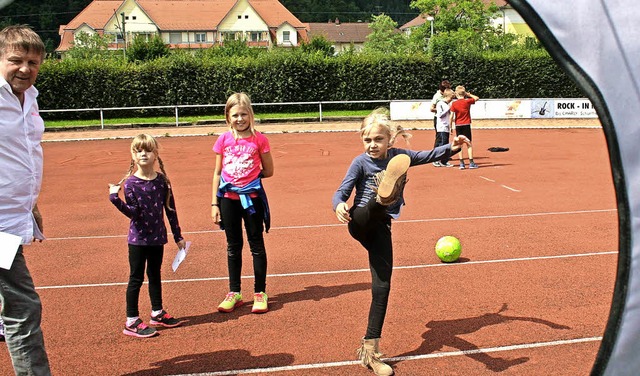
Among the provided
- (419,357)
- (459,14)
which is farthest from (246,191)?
(459,14)

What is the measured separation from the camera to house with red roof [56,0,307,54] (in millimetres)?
97438

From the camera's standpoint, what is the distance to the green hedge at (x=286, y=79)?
32562mm

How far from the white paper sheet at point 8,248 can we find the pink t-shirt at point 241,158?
Answer: 8.68 ft

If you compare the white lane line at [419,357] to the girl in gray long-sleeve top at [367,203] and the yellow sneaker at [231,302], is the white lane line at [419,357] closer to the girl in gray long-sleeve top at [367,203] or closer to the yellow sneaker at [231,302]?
the girl in gray long-sleeve top at [367,203]

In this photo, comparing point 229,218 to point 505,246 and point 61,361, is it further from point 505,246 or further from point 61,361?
point 505,246

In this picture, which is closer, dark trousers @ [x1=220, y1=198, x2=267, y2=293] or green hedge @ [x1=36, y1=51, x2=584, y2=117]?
dark trousers @ [x1=220, y1=198, x2=267, y2=293]

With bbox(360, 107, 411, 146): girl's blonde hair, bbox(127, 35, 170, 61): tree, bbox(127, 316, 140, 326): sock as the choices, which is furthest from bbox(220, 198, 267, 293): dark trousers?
bbox(127, 35, 170, 61): tree

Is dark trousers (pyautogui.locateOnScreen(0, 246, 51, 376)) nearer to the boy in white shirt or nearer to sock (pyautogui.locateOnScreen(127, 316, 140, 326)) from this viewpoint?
sock (pyautogui.locateOnScreen(127, 316, 140, 326))

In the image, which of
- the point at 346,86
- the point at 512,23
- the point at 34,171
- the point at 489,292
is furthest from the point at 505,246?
the point at 512,23

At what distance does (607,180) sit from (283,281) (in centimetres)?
946

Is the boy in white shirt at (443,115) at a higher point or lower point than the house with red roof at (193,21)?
lower

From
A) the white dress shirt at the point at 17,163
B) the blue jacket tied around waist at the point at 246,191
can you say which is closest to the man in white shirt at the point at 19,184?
the white dress shirt at the point at 17,163

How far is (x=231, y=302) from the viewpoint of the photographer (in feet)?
20.2

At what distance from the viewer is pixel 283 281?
722 centimetres
